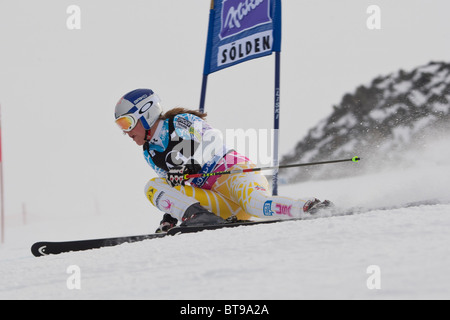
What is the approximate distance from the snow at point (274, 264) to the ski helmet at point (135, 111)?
119 centimetres

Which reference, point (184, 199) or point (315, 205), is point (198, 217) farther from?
point (315, 205)

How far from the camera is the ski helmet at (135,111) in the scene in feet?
14.8

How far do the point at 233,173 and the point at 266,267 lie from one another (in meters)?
1.98

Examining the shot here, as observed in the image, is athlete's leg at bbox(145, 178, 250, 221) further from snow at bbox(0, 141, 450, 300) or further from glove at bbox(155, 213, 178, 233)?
snow at bbox(0, 141, 450, 300)

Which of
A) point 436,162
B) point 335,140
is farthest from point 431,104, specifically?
point 436,162

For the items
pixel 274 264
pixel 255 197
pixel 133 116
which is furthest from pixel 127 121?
pixel 274 264

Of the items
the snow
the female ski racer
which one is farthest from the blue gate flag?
the snow

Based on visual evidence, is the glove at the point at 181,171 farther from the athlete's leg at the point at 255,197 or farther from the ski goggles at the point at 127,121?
the ski goggles at the point at 127,121

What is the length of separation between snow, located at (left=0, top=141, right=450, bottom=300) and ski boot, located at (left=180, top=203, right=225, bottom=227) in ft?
2.02

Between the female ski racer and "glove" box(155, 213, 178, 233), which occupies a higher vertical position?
the female ski racer

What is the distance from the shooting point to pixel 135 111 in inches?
177

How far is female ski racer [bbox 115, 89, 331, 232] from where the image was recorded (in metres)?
4.38

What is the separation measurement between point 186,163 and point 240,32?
167 cm
